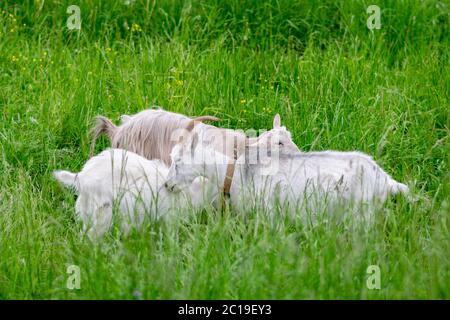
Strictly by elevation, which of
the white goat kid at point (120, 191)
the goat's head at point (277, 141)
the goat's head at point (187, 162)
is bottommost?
the white goat kid at point (120, 191)

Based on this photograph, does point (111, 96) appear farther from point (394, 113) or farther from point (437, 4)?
point (437, 4)

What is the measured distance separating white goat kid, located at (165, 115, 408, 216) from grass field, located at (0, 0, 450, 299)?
174mm

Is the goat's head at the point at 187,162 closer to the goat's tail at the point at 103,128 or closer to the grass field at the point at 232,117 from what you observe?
the grass field at the point at 232,117

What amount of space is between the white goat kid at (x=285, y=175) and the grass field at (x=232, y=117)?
174mm

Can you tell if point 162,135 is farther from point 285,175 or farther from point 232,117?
point 232,117

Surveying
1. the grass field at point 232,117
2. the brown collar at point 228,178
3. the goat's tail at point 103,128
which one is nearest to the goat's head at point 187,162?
the brown collar at point 228,178

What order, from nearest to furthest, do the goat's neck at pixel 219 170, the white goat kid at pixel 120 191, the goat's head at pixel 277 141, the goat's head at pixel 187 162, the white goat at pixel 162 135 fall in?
the white goat kid at pixel 120 191 < the goat's head at pixel 187 162 < the goat's neck at pixel 219 170 < the goat's head at pixel 277 141 < the white goat at pixel 162 135

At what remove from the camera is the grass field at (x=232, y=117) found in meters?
4.66

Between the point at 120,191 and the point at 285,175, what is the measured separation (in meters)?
1.12

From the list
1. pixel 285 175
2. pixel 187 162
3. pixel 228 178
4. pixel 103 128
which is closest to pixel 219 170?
pixel 228 178

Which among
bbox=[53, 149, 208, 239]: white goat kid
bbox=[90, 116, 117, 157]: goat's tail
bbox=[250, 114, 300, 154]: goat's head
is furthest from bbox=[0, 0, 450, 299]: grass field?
bbox=[250, 114, 300, 154]: goat's head

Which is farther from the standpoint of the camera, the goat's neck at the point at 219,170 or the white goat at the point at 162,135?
the white goat at the point at 162,135

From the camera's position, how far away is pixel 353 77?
7.74m

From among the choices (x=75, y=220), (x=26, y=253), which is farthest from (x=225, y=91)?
(x=26, y=253)
